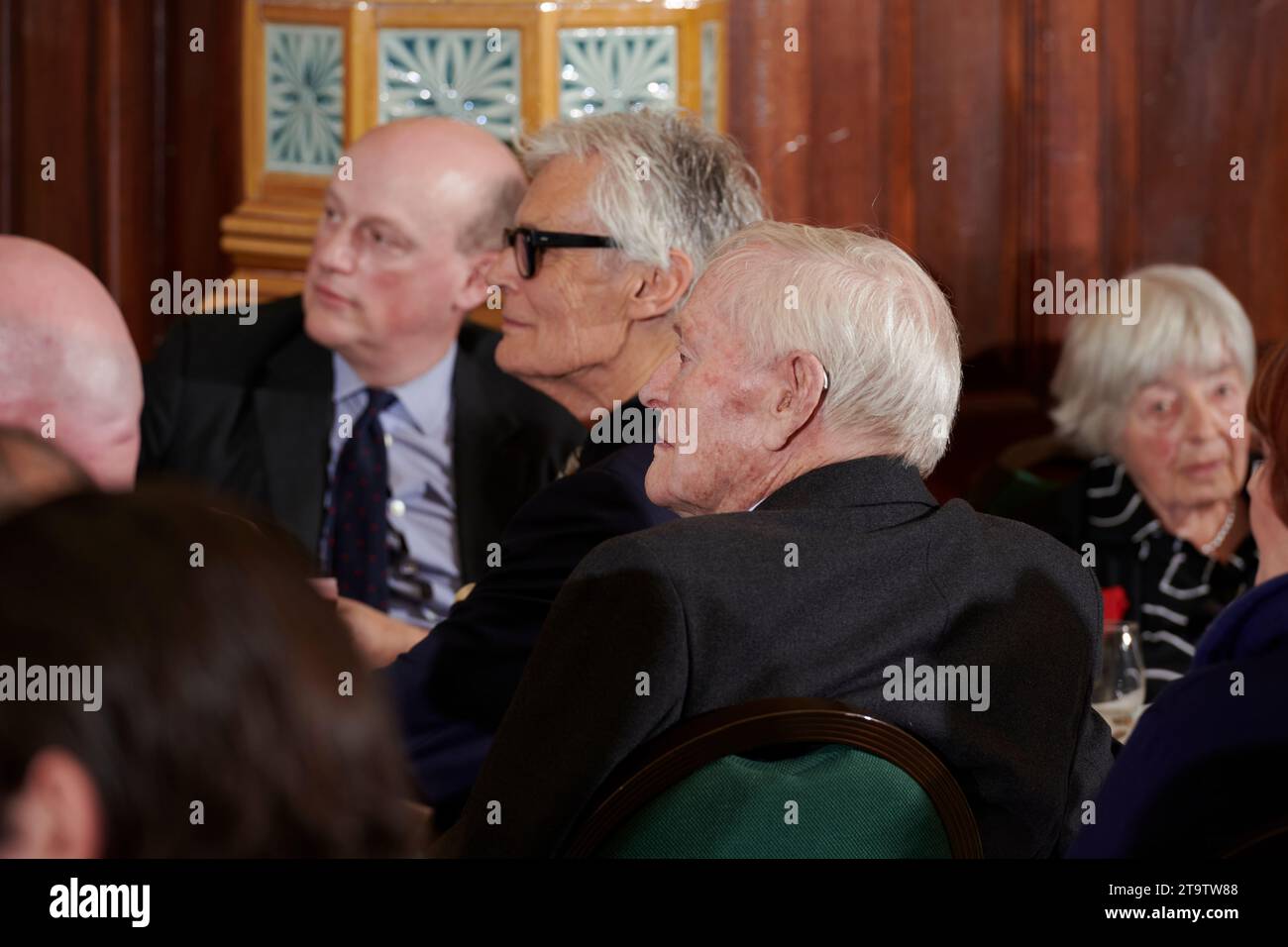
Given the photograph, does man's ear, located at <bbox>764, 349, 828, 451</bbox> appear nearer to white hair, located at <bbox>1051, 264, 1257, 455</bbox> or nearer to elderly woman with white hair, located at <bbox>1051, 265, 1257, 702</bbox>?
elderly woman with white hair, located at <bbox>1051, 265, 1257, 702</bbox>

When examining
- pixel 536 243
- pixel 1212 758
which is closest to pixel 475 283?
pixel 536 243

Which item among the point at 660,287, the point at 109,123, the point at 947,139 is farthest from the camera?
the point at 947,139

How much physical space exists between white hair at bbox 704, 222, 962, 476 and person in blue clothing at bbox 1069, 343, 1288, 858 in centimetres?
36

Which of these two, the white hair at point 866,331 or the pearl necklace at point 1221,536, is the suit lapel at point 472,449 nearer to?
the white hair at point 866,331

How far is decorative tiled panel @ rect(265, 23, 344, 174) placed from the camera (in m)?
3.70

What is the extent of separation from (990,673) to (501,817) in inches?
18.9

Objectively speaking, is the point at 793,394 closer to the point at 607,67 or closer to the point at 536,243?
the point at 536,243

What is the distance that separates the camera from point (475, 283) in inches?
122

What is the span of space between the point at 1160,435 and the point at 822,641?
2.20m

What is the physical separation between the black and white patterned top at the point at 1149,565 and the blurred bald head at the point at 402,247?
4.42ft

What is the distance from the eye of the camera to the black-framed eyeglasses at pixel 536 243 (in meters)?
2.43

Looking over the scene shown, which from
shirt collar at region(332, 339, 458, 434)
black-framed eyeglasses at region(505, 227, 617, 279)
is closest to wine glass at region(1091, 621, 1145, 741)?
black-framed eyeglasses at region(505, 227, 617, 279)

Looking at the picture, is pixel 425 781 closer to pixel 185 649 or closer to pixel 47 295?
pixel 47 295

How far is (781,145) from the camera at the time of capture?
3.92m
